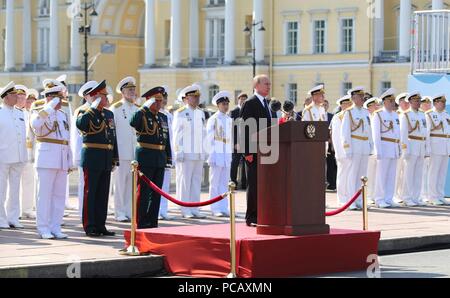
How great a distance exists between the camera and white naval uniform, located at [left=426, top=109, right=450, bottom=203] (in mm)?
21688

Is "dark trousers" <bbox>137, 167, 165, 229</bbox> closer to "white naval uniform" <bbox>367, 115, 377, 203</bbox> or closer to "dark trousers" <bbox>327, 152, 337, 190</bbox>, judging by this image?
"white naval uniform" <bbox>367, 115, 377, 203</bbox>

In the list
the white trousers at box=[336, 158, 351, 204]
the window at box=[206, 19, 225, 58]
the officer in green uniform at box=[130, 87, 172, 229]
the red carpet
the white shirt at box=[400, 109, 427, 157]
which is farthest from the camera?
the window at box=[206, 19, 225, 58]

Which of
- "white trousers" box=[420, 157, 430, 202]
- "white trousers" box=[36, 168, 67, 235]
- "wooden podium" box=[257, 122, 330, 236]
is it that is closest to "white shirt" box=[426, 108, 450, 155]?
"white trousers" box=[420, 157, 430, 202]

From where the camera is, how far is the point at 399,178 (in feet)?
72.2

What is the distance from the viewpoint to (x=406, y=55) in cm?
6012

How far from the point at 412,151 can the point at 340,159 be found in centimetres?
145

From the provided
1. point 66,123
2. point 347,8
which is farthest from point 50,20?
point 66,123

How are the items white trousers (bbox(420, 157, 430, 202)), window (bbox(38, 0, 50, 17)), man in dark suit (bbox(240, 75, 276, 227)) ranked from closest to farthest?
man in dark suit (bbox(240, 75, 276, 227)) < white trousers (bbox(420, 157, 430, 202)) < window (bbox(38, 0, 50, 17))

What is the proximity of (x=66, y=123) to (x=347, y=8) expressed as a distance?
1918 inches

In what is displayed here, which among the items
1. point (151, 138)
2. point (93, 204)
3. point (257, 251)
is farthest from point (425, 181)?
point (257, 251)

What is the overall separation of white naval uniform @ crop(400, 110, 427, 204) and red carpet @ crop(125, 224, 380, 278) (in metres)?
8.08

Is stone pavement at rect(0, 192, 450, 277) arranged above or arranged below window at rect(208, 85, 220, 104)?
below

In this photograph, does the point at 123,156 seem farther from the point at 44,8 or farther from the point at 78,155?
the point at 44,8
